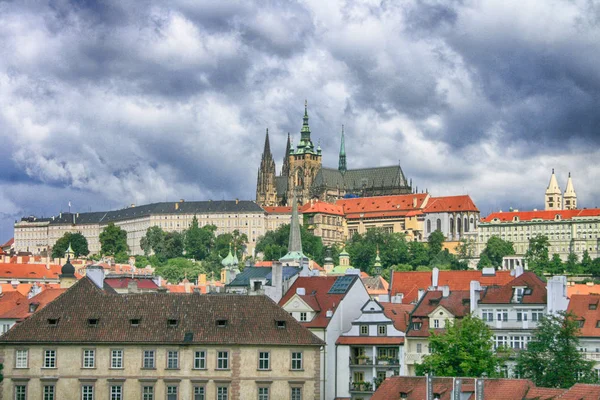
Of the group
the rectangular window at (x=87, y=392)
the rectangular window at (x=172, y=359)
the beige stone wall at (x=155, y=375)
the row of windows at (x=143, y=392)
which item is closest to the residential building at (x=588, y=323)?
the beige stone wall at (x=155, y=375)

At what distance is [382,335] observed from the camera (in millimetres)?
81562

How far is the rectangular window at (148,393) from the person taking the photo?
235 ft

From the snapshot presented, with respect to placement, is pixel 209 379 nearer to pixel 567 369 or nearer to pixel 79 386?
pixel 79 386

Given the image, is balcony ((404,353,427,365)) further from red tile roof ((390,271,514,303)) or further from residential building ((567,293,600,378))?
red tile roof ((390,271,514,303))

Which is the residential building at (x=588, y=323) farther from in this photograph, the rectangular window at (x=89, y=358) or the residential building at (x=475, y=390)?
the rectangular window at (x=89, y=358)

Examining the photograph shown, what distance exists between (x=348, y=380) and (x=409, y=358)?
4.05 meters

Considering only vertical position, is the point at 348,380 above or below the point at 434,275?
below

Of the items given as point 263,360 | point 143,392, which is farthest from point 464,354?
point 143,392

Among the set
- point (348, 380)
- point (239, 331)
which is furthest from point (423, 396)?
point (348, 380)

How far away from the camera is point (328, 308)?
8319cm

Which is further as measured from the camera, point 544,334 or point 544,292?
point 544,292

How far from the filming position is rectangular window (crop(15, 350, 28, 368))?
72375 mm

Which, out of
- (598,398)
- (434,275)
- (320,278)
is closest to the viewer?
(598,398)

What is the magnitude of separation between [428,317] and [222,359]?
16.1m
